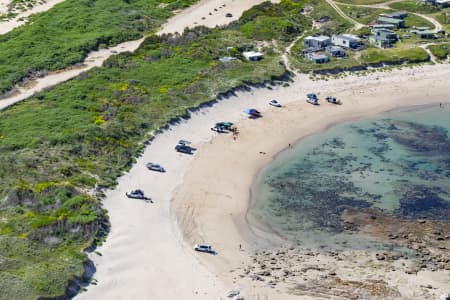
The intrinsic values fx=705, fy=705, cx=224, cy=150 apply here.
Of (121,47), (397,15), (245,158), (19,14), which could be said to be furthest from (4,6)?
(245,158)

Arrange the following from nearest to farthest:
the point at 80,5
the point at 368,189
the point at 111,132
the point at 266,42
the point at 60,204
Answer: the point at 60,204, the point at 368,189, the point at 111,132, the point at 266,42, the point at 80,5

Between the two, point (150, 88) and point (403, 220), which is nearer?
point (403, 220)

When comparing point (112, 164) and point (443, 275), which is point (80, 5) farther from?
point (443, 275)

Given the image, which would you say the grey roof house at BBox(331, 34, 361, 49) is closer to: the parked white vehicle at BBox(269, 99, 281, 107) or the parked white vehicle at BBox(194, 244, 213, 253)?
the parked white vehicle at BBox(269, 99, 281, 107)

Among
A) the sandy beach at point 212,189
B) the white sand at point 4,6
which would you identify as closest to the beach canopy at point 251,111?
the sandy beach at point 212,189

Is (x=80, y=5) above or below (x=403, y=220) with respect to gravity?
above

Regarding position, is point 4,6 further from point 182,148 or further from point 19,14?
point 182,148

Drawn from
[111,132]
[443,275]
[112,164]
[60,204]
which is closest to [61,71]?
[111,132]

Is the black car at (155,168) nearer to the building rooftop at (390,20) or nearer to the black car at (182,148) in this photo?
A: the black car at (182,148)

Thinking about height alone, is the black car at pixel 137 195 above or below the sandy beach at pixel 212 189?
above
